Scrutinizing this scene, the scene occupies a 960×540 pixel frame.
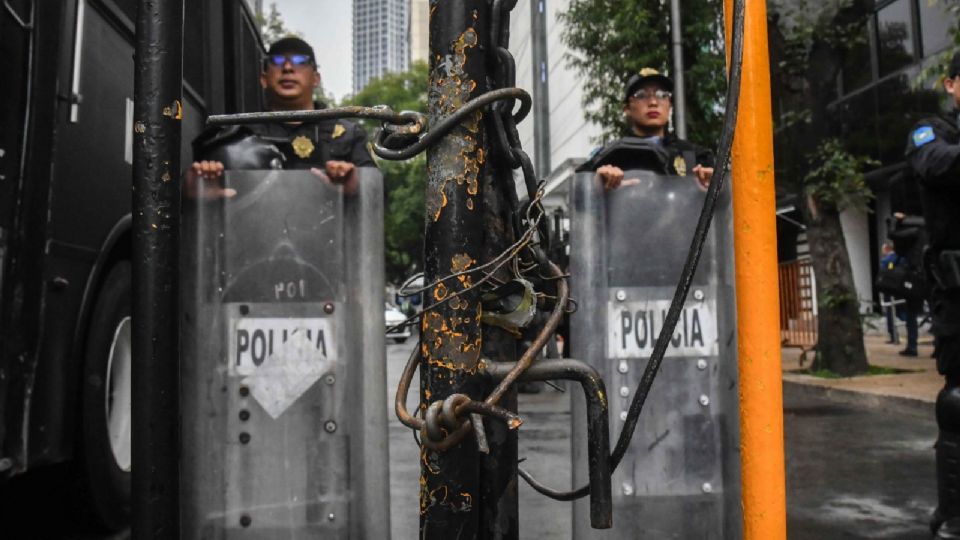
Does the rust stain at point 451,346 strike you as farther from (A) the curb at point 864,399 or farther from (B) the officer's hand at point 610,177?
(A) the curb at point 864,399

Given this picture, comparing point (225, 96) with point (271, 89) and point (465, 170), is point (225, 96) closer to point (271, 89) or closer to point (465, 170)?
point (271, 89)

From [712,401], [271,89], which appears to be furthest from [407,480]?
[712,401]

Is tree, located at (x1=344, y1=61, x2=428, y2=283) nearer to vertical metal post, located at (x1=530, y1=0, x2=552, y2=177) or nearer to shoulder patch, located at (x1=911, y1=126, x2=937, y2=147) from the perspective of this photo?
vertical metal post, located at (x1=530, y1=0, x2=552, y2=177)

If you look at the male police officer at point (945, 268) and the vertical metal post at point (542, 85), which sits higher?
the vertical metal post at point (542, 85)

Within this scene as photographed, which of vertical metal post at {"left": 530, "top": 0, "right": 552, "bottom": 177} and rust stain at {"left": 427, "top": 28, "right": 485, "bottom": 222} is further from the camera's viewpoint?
vertical metal post at {"left": 530, "top": 0, "right": 552, "bottom": 177}

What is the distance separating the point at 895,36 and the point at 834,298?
8683mm

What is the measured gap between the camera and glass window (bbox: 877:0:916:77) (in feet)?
53.0

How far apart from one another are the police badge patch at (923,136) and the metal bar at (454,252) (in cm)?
249

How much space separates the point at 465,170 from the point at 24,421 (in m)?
2.15

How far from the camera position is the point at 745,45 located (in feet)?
6.17

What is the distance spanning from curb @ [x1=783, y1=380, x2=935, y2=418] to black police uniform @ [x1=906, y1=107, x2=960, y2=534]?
433 centimetres

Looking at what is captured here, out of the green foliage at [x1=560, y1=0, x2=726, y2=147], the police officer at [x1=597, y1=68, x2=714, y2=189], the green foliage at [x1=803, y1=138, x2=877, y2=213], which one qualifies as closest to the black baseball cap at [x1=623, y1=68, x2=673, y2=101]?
the police officer at [x1=597, y1=68, x2=714, y2=189]

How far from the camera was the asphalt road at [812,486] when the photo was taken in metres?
3.92

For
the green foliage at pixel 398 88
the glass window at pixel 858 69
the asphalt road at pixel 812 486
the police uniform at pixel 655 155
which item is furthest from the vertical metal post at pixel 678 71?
the green foliage at pixel 398 88
